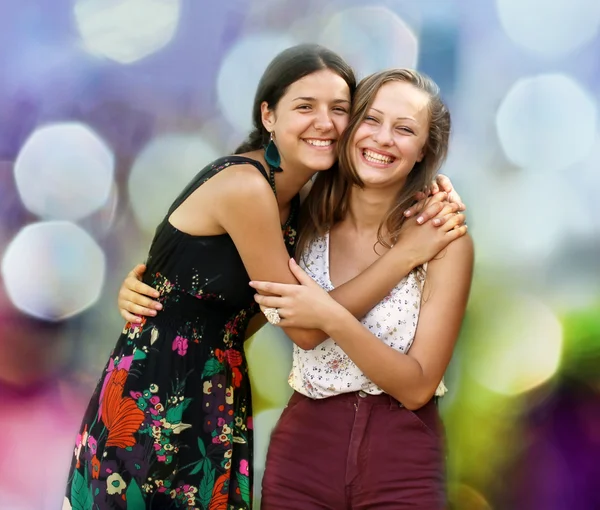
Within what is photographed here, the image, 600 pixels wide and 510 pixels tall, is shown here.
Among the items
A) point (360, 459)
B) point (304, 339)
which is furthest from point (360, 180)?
point (360, 459)

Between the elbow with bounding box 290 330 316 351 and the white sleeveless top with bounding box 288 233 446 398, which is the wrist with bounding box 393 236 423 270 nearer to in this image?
the white sleeveless top with bounding box 288 233 446 398

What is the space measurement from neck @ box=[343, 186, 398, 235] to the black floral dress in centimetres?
24

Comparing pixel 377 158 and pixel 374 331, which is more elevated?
pixel 377 158

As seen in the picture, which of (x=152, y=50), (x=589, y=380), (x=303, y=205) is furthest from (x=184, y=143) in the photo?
(x=589, y=380)

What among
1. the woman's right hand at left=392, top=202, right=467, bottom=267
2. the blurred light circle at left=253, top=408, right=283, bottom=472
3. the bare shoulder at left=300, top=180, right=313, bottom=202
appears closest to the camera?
the woman's right hand at left=392, top=202, right=467, bottom=267

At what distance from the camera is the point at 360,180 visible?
173cm

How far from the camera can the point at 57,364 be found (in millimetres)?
2166

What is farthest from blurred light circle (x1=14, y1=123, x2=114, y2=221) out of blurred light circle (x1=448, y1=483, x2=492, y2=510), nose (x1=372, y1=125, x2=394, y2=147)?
blurred light circle (x1=448, y1=483, x2=492, y2=510)

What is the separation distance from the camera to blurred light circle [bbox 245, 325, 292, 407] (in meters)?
2.14

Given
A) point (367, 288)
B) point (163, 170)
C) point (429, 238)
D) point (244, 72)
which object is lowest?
point (367, 288)

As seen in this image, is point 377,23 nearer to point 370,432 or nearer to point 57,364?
point 370,432

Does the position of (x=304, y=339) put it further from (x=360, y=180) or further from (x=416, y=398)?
(x=360, y=180)

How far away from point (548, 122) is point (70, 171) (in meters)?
1.31

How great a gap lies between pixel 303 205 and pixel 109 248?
0.61 m
